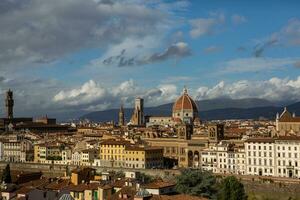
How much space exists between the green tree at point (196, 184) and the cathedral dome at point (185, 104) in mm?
74158

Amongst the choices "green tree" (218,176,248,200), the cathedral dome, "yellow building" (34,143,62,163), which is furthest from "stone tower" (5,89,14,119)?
"green tree" (218,176,248,200)

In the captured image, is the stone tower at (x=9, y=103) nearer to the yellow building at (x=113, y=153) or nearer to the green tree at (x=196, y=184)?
the yellow building at (x=113, y=153)

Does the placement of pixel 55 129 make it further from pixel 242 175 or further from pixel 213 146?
pixel 242 175

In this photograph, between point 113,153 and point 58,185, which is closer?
point 58,185

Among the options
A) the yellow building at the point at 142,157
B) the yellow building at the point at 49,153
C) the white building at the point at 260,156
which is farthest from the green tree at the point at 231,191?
the yellow building at the point at 49,153

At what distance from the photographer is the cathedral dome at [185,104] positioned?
124106mm

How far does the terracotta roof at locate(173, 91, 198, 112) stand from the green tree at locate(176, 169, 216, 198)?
2926 inches

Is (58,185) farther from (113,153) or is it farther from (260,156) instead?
(113,153)

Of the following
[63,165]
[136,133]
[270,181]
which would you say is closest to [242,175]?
[270,181]

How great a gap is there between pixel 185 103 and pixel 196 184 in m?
76.2

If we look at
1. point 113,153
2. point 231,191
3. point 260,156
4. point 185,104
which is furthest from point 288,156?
point 185,104

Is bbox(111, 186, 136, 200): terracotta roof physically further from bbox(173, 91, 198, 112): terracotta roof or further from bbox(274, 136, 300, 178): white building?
bbox(173, 91, 198, 112): terracotta roof

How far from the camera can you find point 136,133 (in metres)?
98.8

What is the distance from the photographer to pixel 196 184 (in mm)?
48750
